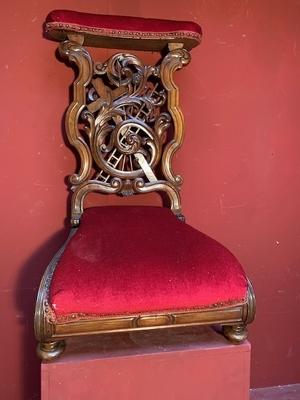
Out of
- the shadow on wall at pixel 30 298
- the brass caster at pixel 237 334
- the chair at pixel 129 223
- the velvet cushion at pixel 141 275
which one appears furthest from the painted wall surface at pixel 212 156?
the brass caster at pixel 237 334

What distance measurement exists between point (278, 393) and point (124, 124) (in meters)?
1.11

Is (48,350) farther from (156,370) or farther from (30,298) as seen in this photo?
(30,298)

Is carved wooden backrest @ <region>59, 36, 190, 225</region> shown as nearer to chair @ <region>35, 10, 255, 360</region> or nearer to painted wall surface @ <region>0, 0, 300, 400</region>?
chair @ <region>35, 10, 255, 360</region>

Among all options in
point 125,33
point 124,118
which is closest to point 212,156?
point 124,118

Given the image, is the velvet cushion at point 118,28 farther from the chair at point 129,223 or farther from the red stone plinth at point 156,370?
the red stone plinth at point 156,370

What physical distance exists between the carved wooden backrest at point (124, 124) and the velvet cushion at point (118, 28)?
5 centimetres

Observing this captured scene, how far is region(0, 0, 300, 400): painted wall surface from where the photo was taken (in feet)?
4.10

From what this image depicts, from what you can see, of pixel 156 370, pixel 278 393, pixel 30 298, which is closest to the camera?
pixel 156 370

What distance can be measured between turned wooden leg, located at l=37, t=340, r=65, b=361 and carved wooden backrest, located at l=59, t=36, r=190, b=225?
0.40 m

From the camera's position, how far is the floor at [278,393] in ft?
4.81

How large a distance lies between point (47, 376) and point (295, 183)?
1049mm

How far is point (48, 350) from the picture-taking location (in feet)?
2.69

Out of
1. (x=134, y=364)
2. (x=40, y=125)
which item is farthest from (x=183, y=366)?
(x=40, y=125)

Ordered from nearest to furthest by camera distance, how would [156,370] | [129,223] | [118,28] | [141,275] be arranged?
1. [141,275]
2. [156,370]
3. [129,223]
4. [118,28]
